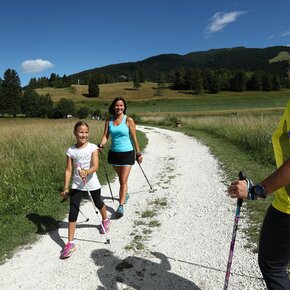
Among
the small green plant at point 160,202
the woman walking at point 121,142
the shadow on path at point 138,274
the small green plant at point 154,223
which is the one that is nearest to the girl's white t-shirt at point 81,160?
the shadow on path at point 138,274

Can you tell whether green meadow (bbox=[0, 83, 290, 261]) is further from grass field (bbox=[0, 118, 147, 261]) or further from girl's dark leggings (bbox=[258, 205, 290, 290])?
girl's dark leggings (bbox=[258, 205, 290, 290])

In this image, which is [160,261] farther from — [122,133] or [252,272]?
[122,133]

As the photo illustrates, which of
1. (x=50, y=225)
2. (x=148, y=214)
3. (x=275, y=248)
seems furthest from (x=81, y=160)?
(x=275, y=248)

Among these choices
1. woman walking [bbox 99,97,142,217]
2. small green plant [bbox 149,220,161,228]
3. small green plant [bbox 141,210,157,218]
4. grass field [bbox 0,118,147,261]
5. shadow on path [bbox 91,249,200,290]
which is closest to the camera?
shadow on path [bbox 91,249,200,290]

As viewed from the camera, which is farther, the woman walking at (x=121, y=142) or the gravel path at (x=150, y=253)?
the woman walking at (x=121, y=142)

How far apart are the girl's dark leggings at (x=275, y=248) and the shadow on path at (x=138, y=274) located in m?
1.44

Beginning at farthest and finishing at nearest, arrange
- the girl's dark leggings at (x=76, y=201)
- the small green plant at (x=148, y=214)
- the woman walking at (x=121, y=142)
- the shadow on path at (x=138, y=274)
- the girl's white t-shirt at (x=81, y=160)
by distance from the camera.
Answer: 1. the woman walking at (x=121, y=142)
2. the small green plant at (x=148, y=214)
3. the girl's white t-shirt at (x=81, y=160)
4. the girl's dark leggings at (x=76, y=201)
5. the shadow on path at (x=138, y=274)

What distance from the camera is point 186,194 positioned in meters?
7.75

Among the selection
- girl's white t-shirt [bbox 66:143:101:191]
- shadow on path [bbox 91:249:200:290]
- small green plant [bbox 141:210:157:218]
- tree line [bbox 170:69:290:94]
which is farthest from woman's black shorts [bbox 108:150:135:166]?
tree line [bbox 170:69:290:94]

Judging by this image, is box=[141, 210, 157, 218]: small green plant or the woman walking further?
the woman walking

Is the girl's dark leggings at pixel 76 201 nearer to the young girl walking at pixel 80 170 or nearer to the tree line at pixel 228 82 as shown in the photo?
the young girl walking at pixel 80 170

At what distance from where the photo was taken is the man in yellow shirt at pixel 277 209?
2.34 meters

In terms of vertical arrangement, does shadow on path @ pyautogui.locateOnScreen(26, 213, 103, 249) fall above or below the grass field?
below

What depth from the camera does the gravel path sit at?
160 inches
